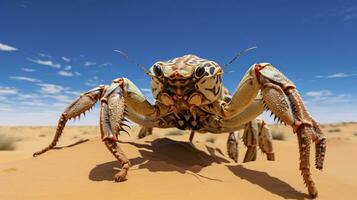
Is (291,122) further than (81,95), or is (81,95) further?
(81,95)

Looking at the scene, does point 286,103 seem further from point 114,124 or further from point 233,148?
point 233,148

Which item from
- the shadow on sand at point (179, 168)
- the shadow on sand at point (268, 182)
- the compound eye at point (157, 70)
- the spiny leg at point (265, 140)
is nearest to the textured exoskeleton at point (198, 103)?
the compound eye at point (157, 70)

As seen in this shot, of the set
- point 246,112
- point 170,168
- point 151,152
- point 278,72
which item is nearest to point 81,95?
point 151,152

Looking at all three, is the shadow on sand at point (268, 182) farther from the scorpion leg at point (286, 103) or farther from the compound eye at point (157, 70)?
the compound eye at point (157, 70)

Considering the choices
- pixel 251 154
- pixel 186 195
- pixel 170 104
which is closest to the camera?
pixel 186 195

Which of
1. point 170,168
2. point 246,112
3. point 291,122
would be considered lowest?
point 170,168

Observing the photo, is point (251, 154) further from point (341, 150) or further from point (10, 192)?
point (341, 150)
